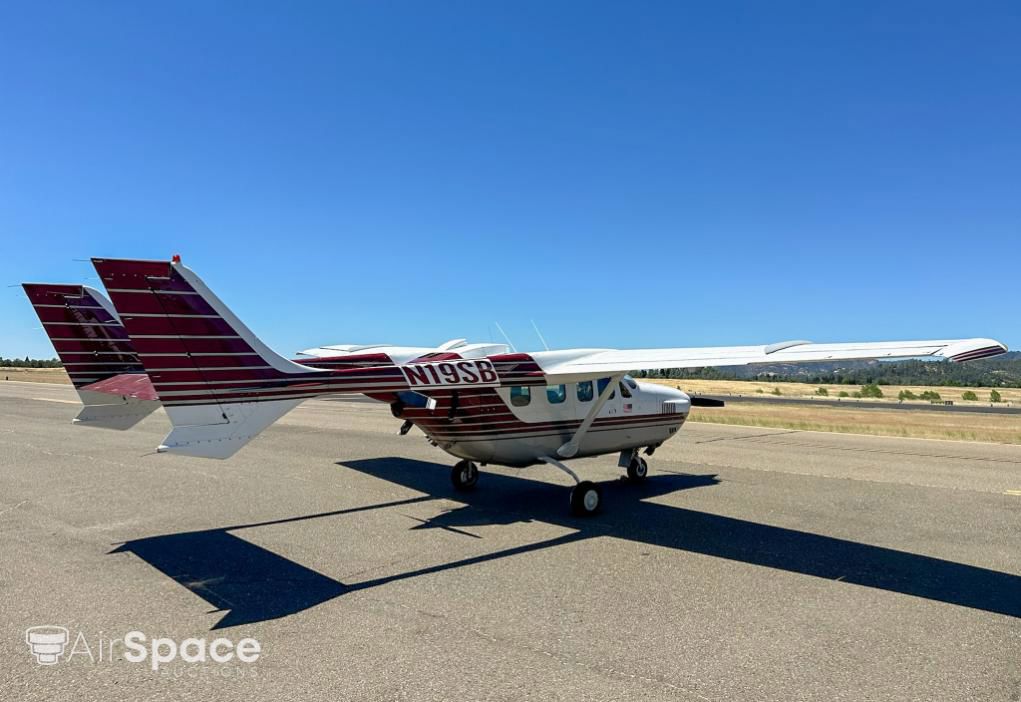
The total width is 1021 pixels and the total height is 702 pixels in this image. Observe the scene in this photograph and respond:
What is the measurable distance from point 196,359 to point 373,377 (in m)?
2.24

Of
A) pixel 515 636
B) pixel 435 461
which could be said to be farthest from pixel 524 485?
pixel 515 636

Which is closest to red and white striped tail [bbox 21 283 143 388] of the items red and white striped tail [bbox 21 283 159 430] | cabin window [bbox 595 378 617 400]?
red and white striped tail [bbox 21 283 159 430]

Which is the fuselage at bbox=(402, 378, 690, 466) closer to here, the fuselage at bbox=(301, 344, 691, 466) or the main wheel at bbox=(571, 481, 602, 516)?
the fuselage at bbox=(301, 344, 691, 466)

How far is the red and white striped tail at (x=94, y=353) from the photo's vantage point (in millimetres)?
9500

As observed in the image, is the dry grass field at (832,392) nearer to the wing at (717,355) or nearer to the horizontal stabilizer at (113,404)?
the wing at (717,355)

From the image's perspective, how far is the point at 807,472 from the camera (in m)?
14.4

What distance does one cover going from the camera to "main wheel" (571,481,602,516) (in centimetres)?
1009

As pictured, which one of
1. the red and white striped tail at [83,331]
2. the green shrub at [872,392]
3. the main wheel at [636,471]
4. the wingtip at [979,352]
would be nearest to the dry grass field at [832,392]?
Answer: the green shrub at [872,392]

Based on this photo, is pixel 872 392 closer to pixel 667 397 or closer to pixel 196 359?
pixel 667 397

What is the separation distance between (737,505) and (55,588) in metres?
9.50

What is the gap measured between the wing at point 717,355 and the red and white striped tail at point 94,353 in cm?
605

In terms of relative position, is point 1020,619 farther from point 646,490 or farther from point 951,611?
point 646,490

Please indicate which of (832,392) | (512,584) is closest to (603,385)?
(512,584)

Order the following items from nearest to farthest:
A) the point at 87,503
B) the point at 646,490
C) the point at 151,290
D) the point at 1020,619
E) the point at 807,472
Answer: the point at 1020,619 < the point at 151,290 < the point at 87,503 < the point at 646,490 < the point at 807,472
